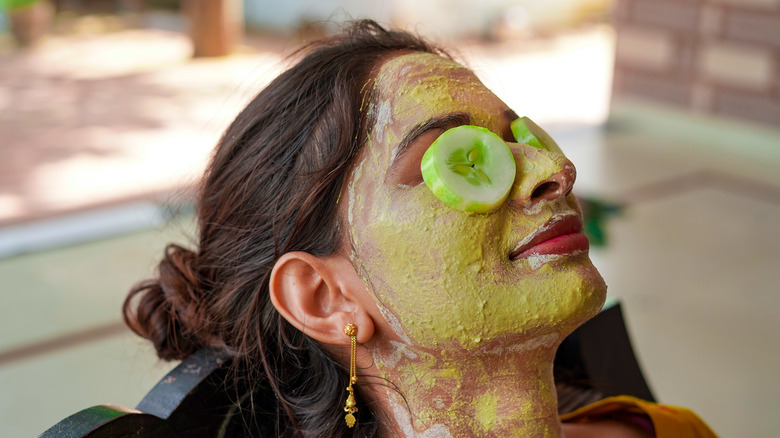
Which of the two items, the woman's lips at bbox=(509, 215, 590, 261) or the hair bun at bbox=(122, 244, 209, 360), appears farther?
the hair bun at bbox=(122, 244, 209, 360)

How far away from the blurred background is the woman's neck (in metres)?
0.63

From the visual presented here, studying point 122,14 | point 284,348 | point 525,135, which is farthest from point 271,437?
point 122,14

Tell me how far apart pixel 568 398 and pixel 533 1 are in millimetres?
8162

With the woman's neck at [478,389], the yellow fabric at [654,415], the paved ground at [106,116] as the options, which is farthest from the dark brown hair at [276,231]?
the paved ground at [106,116]

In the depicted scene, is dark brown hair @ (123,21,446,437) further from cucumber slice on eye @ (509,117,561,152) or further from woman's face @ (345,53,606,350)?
cucumber slice on eye @ (509,117,561,152)

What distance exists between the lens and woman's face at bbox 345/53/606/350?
1131 millimetres

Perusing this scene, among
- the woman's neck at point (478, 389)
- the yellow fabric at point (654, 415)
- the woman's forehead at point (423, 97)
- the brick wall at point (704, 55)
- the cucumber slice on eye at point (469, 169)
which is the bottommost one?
the brick wall at point (704, 55)

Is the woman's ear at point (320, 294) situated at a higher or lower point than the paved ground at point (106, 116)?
higher

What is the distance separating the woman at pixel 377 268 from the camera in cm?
114

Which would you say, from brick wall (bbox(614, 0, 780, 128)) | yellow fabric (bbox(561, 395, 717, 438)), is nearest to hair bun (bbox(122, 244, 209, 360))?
yellow fabric (bbox(561, 395, 717, 438))

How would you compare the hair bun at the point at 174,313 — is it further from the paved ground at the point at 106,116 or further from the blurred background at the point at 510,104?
the paved ground at the point at 106,116

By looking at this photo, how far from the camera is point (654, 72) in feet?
17.9

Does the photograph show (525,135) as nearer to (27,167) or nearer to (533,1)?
(27,167)

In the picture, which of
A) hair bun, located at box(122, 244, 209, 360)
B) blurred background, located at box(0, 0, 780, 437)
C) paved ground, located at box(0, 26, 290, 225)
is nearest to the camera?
hair bun, located at box(122, 244, 209, 360)
